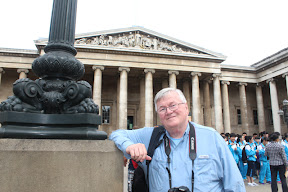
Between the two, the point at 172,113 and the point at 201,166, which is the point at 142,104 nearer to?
the point at 172,113

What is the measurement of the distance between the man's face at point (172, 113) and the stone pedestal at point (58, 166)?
0.60 m

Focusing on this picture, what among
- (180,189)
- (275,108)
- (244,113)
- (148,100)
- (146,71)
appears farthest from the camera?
(244,113)

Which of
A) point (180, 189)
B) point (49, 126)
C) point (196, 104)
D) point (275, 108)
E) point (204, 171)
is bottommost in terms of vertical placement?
point (180, 189)

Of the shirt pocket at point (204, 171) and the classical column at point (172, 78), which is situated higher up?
the classical column at point (172, 78)

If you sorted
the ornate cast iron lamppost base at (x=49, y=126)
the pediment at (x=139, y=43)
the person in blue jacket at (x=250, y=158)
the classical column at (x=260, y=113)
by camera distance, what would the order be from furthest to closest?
the classical column at (x=260, y=113), the pediment at (x=139, y=43), the person in blue jacket at (x=250, y=158), the ornate cast iron lamppost base at (x=49, y=126)

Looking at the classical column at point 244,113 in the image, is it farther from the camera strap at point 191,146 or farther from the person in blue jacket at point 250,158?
the camera strap at point 191,146

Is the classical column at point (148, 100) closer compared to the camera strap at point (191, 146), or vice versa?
the camera strap at point (191, 146)

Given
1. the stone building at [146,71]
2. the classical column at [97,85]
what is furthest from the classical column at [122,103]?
the classical column at [97,85]

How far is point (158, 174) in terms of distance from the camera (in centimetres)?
206

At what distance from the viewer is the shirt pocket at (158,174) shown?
79.5 inches

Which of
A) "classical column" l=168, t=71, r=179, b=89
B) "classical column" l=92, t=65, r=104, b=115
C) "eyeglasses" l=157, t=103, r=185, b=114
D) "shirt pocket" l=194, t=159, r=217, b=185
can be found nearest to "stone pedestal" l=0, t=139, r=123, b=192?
"eyeglasses" l=157, t=103, r=185, b=114

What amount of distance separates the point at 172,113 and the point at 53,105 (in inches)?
57.9

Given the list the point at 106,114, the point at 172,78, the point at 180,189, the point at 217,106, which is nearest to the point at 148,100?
the point at 172,78

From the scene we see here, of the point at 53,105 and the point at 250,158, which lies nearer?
the point at 53,105
